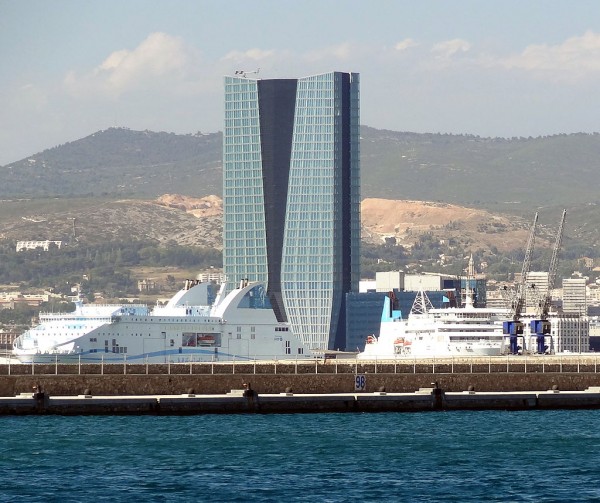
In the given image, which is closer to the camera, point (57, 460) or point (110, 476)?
point (110, 476)

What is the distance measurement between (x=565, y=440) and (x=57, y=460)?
76.2 ft

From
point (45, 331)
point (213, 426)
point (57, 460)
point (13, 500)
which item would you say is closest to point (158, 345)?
point (45, 331)

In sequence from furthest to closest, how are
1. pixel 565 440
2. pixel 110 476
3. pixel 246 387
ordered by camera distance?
1. pixel 246 387
2. pixel 565 440
3. pixel 110 476

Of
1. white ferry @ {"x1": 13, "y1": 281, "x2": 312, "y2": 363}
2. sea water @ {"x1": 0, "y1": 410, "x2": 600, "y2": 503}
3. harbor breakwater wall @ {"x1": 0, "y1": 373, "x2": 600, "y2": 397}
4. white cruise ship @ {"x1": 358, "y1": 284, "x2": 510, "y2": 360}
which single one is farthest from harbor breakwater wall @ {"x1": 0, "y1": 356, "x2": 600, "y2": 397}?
white cruise ship @ {"x1": 358, "y1": 284, "x2": 510, "y2": 360}

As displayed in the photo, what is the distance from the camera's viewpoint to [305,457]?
228 ft

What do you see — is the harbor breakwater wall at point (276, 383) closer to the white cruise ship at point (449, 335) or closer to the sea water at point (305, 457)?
the sea water at point (305, 457)

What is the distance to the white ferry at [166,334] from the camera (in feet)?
509

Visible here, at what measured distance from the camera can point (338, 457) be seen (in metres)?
69.3

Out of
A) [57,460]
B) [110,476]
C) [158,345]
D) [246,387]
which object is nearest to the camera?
[110,476]

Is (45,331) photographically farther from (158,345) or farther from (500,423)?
(500,423)

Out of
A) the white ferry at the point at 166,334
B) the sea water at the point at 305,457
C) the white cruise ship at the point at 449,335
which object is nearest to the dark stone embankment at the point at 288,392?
the sea water at the point at 305,457

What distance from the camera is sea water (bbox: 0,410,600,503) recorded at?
196ft

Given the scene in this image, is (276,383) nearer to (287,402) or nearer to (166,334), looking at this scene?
(287,402)

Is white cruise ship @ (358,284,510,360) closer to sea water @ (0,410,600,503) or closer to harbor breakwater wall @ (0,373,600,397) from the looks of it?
harbor breakwater wall @ (0,373,600,397)
